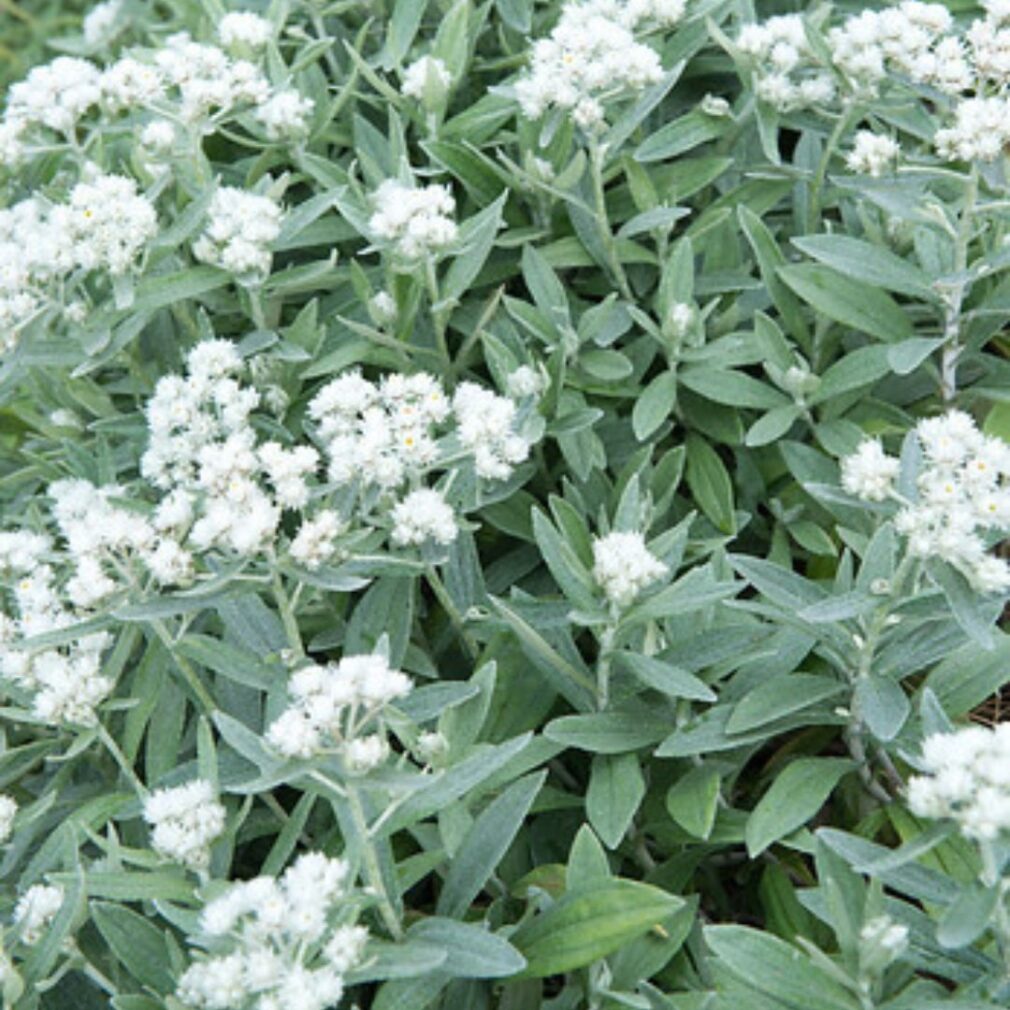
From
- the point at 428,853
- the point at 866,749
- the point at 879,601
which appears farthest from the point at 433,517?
the point at 866,749

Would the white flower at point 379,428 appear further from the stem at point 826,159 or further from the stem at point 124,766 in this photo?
the stem at point 826,159

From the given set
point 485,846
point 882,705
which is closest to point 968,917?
point 882,705

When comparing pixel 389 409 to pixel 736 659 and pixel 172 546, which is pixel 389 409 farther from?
pixel 736 659

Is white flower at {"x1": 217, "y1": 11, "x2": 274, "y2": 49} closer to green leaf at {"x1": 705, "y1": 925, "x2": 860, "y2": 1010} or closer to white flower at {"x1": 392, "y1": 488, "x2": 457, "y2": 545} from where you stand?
white flower at {"x1": 392, "y1": 488, "x2": 457, "y2": 545}

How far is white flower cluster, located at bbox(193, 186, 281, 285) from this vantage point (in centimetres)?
316

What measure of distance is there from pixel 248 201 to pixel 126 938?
1.62 metres

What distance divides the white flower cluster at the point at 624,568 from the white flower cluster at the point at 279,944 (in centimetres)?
74

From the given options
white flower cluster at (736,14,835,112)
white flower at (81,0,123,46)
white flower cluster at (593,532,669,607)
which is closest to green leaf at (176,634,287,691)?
white flower cluster at (593,532,669,607)

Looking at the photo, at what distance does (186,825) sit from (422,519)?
0.71 meters

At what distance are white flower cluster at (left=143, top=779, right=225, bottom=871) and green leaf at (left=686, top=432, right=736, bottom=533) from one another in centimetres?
133

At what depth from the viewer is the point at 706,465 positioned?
332 cm

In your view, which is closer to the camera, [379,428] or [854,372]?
[379,428]

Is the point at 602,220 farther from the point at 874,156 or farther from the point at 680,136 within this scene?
the point at 874,156

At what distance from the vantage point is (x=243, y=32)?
3.66 meters
